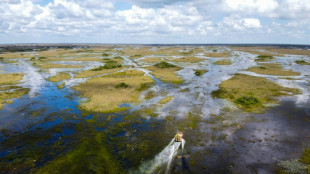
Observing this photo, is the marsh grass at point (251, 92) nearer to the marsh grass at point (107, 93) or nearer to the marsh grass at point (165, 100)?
the marsh grass at point (165, 100)

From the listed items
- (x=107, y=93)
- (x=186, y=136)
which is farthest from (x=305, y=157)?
(x=107, y=93)

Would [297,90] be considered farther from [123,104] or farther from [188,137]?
[123,104]

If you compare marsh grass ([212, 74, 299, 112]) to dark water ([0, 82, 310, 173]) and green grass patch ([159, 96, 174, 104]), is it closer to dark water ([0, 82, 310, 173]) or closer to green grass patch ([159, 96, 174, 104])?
dark water ([0, 82, 310, 173])

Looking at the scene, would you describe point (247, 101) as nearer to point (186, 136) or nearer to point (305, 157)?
point (305, 157)

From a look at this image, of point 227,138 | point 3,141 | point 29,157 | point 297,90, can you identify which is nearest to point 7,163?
point 29,157

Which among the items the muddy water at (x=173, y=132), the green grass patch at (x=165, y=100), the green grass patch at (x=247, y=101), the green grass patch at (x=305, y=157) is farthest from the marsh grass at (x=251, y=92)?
the green grass patch at (x=305, y=157)

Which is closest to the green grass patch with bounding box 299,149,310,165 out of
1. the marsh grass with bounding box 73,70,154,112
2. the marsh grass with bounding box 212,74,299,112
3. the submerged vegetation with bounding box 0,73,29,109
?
the marsh grass with bounding box 212,74,299,112

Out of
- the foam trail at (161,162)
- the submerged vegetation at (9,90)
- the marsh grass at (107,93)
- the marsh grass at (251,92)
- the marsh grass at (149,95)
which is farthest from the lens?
the marsh grass at (149,95)
